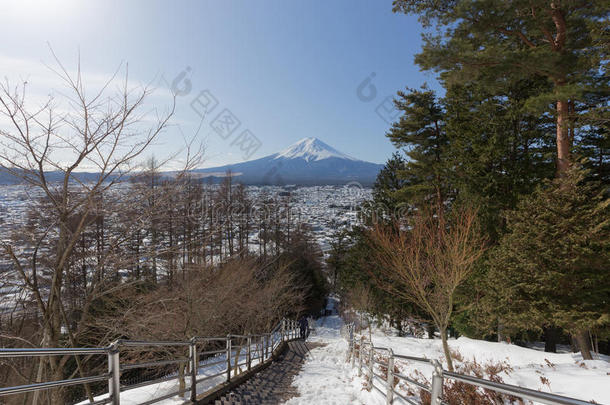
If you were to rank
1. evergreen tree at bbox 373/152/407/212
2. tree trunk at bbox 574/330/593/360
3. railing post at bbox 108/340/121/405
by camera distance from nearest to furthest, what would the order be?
railing post at bbox 108/340/121/405 < tree trunk at bbox 574/330/593/360 < evergreen tree at bbox 373/152/407/212

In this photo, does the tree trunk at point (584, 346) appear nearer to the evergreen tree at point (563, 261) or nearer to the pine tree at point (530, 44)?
the evergreen tree at point (563, 261)

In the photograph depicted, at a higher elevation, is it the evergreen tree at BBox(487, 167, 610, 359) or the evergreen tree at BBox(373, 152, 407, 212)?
the evergreen tree at BBox(373, 152, 407, 212)

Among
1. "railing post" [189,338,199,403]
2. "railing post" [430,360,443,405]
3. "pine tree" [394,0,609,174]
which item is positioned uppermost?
"pine tree" [394,0,609,174]

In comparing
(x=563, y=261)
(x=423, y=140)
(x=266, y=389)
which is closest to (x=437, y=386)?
(x=266, y=389)

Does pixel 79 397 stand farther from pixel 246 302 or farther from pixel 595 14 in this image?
pixel 595 14

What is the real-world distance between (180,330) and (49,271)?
245 inches

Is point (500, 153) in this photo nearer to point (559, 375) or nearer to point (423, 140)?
point (423, 140)

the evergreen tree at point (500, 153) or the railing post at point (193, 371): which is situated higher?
the evergreen tree at point (500, 153)

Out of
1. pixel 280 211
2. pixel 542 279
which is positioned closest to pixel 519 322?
pixel 542 279

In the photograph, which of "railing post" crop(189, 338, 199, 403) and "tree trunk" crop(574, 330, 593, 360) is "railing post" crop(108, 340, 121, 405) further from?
"tree trunk" crop(574, 330, 593, 360)

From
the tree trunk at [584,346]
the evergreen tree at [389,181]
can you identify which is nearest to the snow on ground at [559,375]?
the tree trunk at [584,346]

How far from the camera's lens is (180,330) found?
979 centimetres

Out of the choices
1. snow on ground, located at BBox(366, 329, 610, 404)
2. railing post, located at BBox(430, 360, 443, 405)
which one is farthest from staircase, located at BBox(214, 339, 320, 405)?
snow on ground, located at BBox(366, 329, 610, 404)

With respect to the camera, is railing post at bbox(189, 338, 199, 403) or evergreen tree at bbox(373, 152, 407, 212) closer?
railing post at bbox(189, 338, 199, 403)
